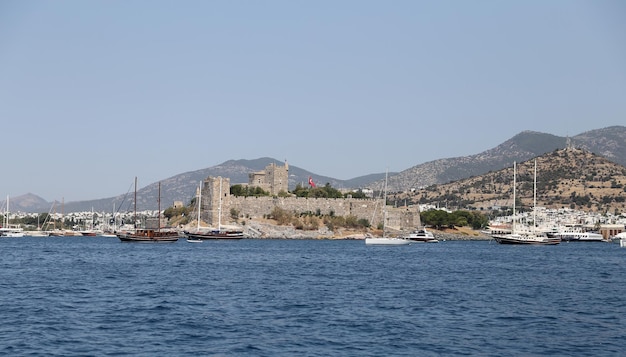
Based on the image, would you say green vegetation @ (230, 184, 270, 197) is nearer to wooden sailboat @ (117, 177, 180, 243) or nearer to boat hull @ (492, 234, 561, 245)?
wooden sailboat @ (117, 177, 180, 243)

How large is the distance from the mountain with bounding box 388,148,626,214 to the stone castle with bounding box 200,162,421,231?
29438 millimetres

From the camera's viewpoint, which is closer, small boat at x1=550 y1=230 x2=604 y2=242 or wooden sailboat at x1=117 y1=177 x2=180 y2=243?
wooden sailboat at x1=117 y1=177 x2=180 y2=243

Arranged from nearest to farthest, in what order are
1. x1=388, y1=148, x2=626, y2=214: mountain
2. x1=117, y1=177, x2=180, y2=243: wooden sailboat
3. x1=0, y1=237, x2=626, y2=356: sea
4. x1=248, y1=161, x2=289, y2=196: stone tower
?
1. x1=0, y1=237, x2=626, y2=356: sea
2. x1=117, y1=177, x2=180, y2=243: wooden sailboat
3. x1=248, y1=161, x2=289, y2=196: stone tower
4. x1=388, y1=148, x2=626, y2=214: mountain

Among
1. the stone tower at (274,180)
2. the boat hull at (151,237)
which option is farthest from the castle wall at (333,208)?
the boat hull at (151,237)

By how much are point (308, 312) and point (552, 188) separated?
99.3 meters

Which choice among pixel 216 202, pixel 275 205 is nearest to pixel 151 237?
pixel 216 202

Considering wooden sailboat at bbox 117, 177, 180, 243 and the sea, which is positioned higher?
wooden sailboat at bbox 117, 177, 180, 243

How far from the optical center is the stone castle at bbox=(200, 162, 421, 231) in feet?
242

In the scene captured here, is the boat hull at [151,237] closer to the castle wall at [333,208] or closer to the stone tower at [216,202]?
the stone tower at [216,202]

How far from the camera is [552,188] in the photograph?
113 metres

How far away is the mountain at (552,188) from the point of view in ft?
357

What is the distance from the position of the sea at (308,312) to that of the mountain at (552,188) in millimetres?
79266

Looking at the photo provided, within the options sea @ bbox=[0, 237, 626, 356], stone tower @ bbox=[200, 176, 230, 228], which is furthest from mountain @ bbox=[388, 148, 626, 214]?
sea @ bbox=[0, 237, 626, 356]

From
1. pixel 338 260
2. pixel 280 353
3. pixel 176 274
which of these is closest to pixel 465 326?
pixel 280 353
